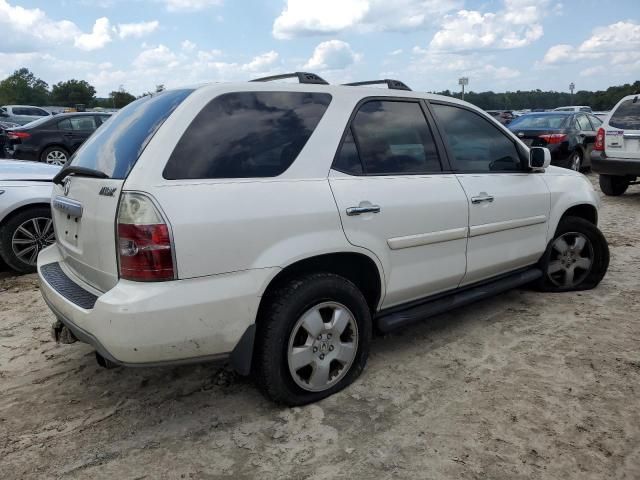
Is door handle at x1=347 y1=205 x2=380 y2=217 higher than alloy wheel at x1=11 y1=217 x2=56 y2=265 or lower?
higher

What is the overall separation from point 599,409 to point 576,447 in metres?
0.42

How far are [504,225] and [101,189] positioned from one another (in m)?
2.63

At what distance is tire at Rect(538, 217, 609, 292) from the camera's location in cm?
444

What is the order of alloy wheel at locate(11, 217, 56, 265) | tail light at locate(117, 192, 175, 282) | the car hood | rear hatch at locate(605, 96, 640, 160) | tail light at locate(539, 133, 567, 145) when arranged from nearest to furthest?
1. tail light at locate(117, 192, 175, 282)
2. alloy wheel at locate(11, 217, 56, 265)
3. the car hood
4. rear hatch at locate(605, 96, 640, 160)
5. tail light at locate(539, 133, 567, 145)

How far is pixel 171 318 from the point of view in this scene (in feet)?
7.55

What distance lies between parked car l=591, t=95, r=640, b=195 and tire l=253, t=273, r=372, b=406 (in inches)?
302

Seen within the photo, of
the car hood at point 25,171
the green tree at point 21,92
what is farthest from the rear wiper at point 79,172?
the green tree at point 21,92

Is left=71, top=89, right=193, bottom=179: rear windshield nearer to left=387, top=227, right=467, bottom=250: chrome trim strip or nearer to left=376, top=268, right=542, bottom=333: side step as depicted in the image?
left=387, top=227, right=467, bottom=250: chrome trim strip

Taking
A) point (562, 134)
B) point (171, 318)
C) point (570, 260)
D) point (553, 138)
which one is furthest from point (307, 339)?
point (562, 134)

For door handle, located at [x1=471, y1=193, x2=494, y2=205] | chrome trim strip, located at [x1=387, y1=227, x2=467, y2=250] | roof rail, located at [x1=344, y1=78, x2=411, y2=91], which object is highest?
roof rail, located at [x1=344, y1=78, x2=411, y2=91]

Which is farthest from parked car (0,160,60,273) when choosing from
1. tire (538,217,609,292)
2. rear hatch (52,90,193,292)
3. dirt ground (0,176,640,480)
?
tire (538,217,609,292)

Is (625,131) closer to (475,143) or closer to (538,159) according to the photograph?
(538,159)

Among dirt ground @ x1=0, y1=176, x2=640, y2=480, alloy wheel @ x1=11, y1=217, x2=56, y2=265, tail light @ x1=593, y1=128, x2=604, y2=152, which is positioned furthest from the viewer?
tail light @ x1=593, y1=128, x2=604, y2=152

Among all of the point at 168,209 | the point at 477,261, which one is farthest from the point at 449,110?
the point at 168,209
